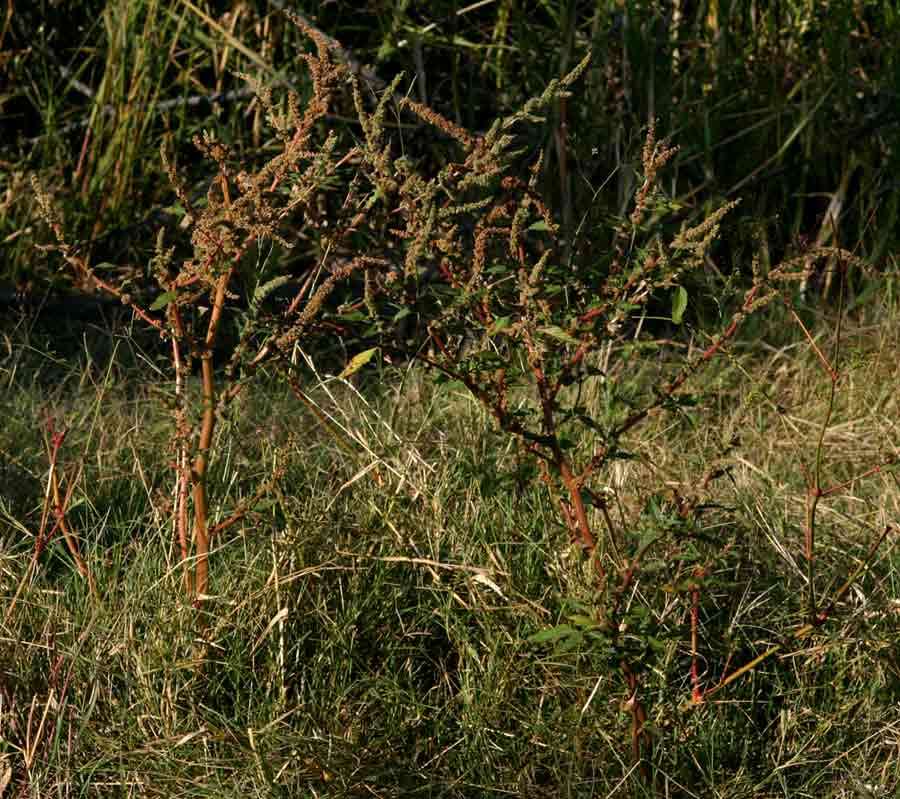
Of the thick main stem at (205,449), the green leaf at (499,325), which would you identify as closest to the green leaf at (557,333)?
the green leaf at (499,325)

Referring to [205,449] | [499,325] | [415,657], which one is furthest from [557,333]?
[415,657]

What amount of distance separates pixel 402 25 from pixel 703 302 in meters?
1.07

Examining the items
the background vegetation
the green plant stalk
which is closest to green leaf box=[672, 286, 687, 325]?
the background vegetation

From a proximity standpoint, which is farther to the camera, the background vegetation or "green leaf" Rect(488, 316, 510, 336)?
the background vegetation

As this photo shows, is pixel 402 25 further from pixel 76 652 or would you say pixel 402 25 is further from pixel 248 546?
pixel 76 652

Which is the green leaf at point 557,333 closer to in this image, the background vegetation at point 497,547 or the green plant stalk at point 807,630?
the background vegetation at point 497,547

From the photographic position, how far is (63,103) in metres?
4.64

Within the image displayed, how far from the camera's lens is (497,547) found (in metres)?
2.31

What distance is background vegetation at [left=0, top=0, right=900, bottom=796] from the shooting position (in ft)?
6.51

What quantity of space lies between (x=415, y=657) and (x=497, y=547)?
8.8 inches

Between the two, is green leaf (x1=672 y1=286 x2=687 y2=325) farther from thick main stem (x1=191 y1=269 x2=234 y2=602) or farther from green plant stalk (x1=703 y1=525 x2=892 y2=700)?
thick main stem (x1=191 y1=269 x2=234 y2=602)

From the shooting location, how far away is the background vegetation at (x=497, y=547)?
1.99 meters

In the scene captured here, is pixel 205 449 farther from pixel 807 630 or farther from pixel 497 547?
pixel 807 630

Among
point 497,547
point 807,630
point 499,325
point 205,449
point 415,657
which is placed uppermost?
point 499,325
